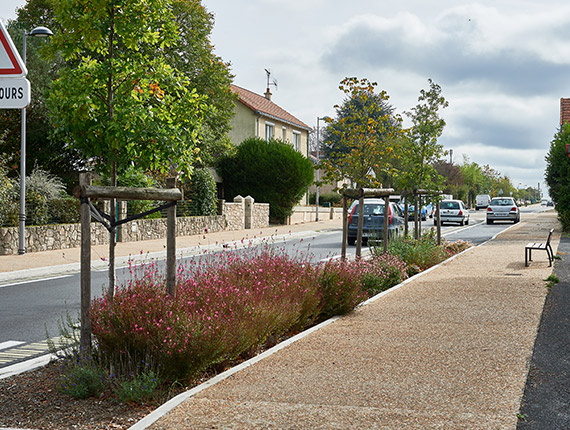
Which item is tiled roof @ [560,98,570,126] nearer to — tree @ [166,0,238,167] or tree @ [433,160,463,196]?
tree @ [166,0,238,167]

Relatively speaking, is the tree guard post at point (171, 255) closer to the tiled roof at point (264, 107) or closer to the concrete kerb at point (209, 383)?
the concrete kerb at point (209, 383)

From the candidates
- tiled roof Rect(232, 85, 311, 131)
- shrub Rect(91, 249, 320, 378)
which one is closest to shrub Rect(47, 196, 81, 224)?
shrub Rect(91, 249, 320, 378)

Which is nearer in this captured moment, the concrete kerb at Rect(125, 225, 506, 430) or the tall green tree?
the concrete kerb at Rect(125, 225, 506, 430)

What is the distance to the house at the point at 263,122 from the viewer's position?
144 ft

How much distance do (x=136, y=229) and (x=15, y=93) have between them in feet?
64.7

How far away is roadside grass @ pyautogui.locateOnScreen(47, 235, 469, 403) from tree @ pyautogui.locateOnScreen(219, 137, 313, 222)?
2777 centimetres

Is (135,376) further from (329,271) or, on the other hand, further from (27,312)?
(27,312)

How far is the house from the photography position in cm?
4394

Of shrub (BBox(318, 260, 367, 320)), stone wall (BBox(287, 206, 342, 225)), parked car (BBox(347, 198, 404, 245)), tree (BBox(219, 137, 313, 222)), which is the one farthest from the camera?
stone wall (BBox(287, 206, 342, 225))

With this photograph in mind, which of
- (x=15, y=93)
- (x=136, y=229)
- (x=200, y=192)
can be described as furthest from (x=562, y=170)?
(x=15, y=93)

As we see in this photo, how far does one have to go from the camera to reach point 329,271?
883cm

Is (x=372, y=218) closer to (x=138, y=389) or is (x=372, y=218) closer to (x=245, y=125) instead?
(x=138, y=389)

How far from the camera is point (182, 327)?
5.27 m

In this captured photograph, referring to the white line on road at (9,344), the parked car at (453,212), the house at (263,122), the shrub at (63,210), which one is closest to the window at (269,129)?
the house at (263,122)
